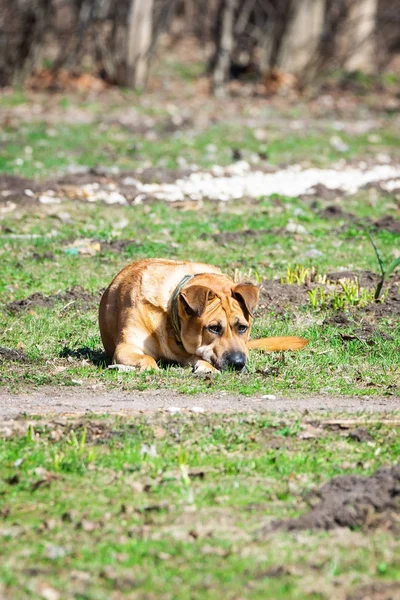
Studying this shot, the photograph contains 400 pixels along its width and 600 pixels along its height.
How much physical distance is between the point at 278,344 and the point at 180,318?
40.6 inches

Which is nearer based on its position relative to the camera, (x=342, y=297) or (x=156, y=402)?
(x=156, y=402)

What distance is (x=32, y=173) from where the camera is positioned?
17.4 meters

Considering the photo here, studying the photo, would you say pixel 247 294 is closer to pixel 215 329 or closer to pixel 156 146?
pixel 215 329

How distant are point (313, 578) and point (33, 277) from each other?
7523 mm

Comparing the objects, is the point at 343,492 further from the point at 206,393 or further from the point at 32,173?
the point at 32,173

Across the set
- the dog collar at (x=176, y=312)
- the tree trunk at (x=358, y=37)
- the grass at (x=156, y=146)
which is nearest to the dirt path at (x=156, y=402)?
the dog collar at (x=176, y=312)

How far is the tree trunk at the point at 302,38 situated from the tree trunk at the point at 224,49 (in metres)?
1.39

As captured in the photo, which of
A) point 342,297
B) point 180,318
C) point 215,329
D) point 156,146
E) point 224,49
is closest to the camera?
point 215,329

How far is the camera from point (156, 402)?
309 inches

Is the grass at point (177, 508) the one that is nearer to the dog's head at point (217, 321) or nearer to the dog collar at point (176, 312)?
the dog's head at point (217, 321)

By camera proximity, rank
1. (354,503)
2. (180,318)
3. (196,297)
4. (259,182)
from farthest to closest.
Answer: (259,182) < (180,318) < (196,297) < (354,503)

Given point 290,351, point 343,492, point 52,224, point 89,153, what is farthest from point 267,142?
Answer: point 343,492

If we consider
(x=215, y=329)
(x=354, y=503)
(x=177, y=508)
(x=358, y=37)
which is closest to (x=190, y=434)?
(x=177, y=508)

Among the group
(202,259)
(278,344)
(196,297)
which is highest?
(196,297)
